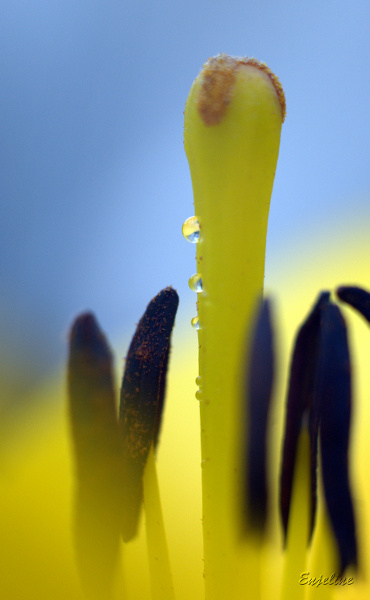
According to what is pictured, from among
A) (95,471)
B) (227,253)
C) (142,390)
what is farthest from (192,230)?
(95,471)

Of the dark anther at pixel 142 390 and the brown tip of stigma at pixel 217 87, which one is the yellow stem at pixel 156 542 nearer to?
the dark anther at pixel 142 390

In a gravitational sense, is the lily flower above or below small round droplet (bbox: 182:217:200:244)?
below

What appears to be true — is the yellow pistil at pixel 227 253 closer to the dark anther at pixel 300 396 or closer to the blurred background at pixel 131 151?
the dark anther at pixel 300 396

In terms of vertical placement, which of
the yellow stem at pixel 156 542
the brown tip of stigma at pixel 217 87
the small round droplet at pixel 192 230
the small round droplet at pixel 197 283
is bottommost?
the yellow stem at pixel 156 542

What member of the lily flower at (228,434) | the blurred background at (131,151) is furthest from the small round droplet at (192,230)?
the blurred background at (131,151)

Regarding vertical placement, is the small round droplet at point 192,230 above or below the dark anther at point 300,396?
above

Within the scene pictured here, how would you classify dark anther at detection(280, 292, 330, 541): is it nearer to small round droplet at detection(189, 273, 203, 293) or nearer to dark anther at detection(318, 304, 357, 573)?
dark anther at detection(318, 304, 357, 573)

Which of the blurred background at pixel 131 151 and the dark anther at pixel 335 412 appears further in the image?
the blurred background at pixel 131 151

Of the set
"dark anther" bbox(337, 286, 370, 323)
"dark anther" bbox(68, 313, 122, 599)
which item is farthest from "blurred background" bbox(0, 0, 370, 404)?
"dark anther" bbox(337, 286, 370, 323)
